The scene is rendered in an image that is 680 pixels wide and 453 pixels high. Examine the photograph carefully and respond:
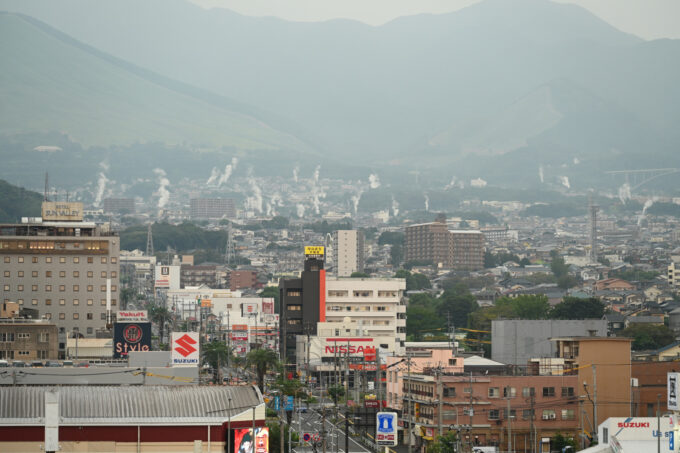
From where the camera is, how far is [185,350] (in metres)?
47.1

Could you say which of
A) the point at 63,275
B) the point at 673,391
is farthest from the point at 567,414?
the point at 63,275

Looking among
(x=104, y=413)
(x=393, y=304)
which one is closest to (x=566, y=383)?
(x=104, y=413)

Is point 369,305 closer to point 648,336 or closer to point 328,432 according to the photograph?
point 648,336

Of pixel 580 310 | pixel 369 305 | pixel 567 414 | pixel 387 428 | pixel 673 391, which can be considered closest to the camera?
pixel 387 428

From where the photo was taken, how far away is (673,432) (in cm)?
4175

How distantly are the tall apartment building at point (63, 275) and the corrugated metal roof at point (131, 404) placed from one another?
3347 inches

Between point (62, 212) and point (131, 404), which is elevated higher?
point (62, 212)

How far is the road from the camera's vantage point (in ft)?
201

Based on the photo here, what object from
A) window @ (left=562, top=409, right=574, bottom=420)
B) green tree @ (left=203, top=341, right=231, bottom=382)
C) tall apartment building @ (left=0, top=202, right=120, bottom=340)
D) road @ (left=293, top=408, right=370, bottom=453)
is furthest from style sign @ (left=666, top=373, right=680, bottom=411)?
tall apartment building @ (left=0, top=202, right=120, bottom=340)

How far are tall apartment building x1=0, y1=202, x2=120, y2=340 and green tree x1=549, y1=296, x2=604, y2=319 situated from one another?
188ft

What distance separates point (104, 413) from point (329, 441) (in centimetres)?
3191

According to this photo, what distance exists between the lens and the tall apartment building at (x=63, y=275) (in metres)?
120

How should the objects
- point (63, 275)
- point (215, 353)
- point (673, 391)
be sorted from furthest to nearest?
1. point (63, 275)
2. point (215, 353)
3. point (673, 391)

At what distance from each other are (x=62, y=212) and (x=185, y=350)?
101 meters
